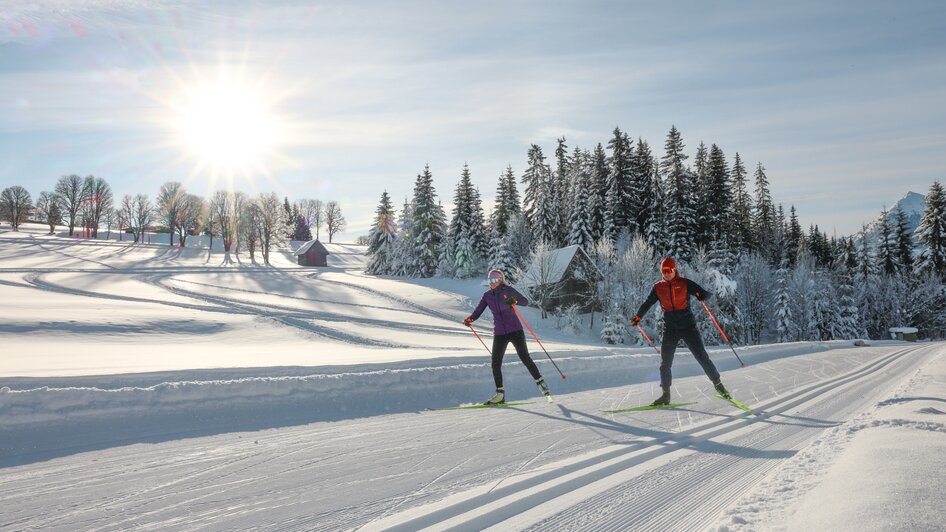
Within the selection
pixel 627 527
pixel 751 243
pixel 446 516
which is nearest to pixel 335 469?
pixel 446 516

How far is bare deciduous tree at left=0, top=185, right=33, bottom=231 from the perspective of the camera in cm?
9156

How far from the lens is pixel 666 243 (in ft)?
161

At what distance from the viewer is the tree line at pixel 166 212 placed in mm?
77688

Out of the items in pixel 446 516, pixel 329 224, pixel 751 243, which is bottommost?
→ pixel 446 516

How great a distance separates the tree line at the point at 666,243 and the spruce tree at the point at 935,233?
12cm

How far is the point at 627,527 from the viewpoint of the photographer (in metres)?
3.18

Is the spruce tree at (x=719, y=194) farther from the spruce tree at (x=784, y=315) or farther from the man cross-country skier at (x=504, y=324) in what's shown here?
the man cross-country skier at (x=504, y=324)

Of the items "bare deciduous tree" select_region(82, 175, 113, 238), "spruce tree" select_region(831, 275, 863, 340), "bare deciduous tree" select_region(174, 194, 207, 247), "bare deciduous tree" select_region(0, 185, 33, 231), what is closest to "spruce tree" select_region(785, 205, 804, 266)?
"spruce tree" select_region(831, 275, 863, 340)

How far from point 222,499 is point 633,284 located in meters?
41.2

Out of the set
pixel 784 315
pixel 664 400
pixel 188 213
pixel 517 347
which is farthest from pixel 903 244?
pixel 188 213

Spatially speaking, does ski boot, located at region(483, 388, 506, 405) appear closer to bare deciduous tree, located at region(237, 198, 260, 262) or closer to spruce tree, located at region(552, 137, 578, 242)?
spruce tree, located at region(552, 137, 578, 242)

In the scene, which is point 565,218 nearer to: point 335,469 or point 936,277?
point 936,277

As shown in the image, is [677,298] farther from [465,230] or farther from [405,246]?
[405,246]

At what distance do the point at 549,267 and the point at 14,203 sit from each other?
10042cm
